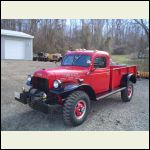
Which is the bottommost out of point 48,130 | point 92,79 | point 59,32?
point 48,130

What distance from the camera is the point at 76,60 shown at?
20.5 ft

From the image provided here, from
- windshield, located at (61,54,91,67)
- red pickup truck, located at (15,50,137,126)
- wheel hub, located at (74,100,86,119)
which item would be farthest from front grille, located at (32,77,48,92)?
windshield, located at (61,54,91,67)

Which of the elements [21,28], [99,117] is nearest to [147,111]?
[99,117]

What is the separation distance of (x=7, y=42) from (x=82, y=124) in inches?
783

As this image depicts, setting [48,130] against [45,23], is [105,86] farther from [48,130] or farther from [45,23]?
[45,23]

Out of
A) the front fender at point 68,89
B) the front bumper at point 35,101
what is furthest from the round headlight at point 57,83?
the front bumper at point 35,101

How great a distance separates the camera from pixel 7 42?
74.8 ft

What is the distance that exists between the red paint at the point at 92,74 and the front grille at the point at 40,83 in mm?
108

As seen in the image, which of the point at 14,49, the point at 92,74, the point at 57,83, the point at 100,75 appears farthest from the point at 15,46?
the point at 57,83

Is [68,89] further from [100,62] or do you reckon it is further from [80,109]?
[100,62]

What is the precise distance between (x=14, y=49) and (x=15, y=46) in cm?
40

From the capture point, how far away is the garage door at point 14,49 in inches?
885

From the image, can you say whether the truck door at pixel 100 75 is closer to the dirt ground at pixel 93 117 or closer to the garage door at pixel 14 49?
the dirt ground at pixel 93 117

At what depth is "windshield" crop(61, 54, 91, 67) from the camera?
19.8 ft
